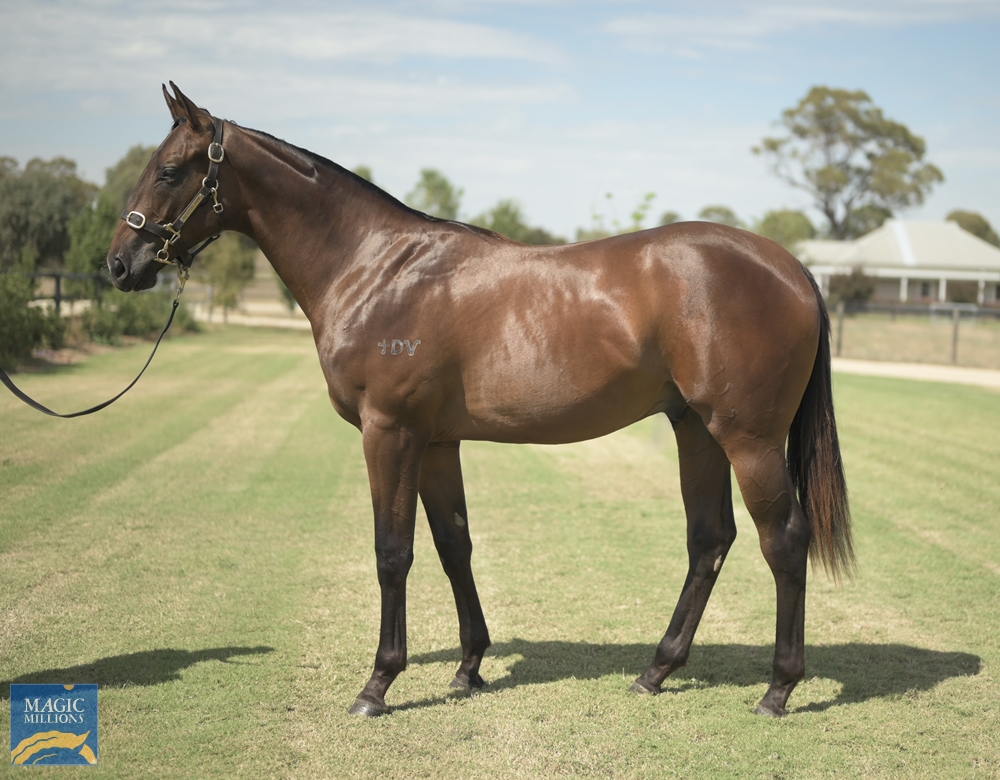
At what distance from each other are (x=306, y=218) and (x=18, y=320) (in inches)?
536

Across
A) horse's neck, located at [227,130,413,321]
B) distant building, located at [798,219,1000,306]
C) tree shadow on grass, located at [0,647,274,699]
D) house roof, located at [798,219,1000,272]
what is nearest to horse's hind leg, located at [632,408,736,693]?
horse's neck, located at [227,130,413,321]

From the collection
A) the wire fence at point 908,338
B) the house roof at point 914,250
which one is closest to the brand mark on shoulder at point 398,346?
the wire fence at point 908,338

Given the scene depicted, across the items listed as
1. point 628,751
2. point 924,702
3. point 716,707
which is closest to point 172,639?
point 628,751

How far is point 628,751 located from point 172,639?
2.48m

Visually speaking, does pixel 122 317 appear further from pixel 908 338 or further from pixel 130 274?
pixel 908 338

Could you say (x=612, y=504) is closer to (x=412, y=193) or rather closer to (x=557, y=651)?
(x=557, y=651)

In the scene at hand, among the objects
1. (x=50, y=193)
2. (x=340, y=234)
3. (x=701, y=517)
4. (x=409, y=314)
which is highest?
(x=50, y=193)

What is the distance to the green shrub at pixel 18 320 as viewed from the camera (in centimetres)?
1506

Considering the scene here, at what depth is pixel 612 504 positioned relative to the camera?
817cm

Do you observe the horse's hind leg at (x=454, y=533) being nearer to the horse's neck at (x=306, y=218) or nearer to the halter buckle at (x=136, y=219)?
the horse's neck at (x=306, y=218)

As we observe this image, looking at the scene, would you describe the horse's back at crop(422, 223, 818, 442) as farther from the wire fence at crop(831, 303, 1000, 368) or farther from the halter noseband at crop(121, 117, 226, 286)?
the wire fence at crop(831, 303, 1000, 368)

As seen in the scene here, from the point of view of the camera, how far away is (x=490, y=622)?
508cm

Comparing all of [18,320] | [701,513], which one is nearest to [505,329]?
[701,513]

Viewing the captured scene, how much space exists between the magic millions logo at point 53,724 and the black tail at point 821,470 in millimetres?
3261
